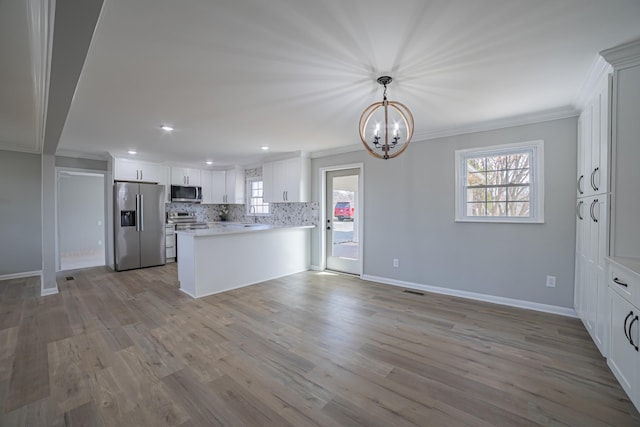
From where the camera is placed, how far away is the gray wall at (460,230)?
3230 mm

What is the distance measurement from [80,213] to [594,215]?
10.1 metres

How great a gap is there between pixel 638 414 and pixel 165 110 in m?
4.68

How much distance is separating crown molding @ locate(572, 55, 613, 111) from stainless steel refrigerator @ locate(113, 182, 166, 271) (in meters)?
6.88

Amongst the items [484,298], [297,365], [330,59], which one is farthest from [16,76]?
[484,298]

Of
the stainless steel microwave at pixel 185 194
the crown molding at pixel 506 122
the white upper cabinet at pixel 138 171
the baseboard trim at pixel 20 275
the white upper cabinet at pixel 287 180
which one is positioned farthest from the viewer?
the stainless steel microwave at pixel 185 194

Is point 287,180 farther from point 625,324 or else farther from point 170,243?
point 625,324

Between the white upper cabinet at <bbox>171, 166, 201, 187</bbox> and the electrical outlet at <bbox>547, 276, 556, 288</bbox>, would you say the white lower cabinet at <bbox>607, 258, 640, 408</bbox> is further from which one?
the white upper cabinet at <bbox>171, 166, 201, 187</bbox>

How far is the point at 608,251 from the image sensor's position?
2.12 meters

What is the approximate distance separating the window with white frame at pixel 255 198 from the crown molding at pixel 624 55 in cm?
593

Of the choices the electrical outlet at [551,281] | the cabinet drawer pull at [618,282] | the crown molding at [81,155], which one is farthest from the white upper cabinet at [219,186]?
the cabinet drawer pull at [618,282]

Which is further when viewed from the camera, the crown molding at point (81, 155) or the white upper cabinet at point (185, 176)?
the white upper cabinet at point (185, 176)

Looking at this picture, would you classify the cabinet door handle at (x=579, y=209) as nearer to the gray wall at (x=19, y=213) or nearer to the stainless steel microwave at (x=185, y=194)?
the stainless steel microwave at (x=185, y=194)

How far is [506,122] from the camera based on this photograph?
3506 millimetres

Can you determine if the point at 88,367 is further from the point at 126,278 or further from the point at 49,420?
the point at 126,278
